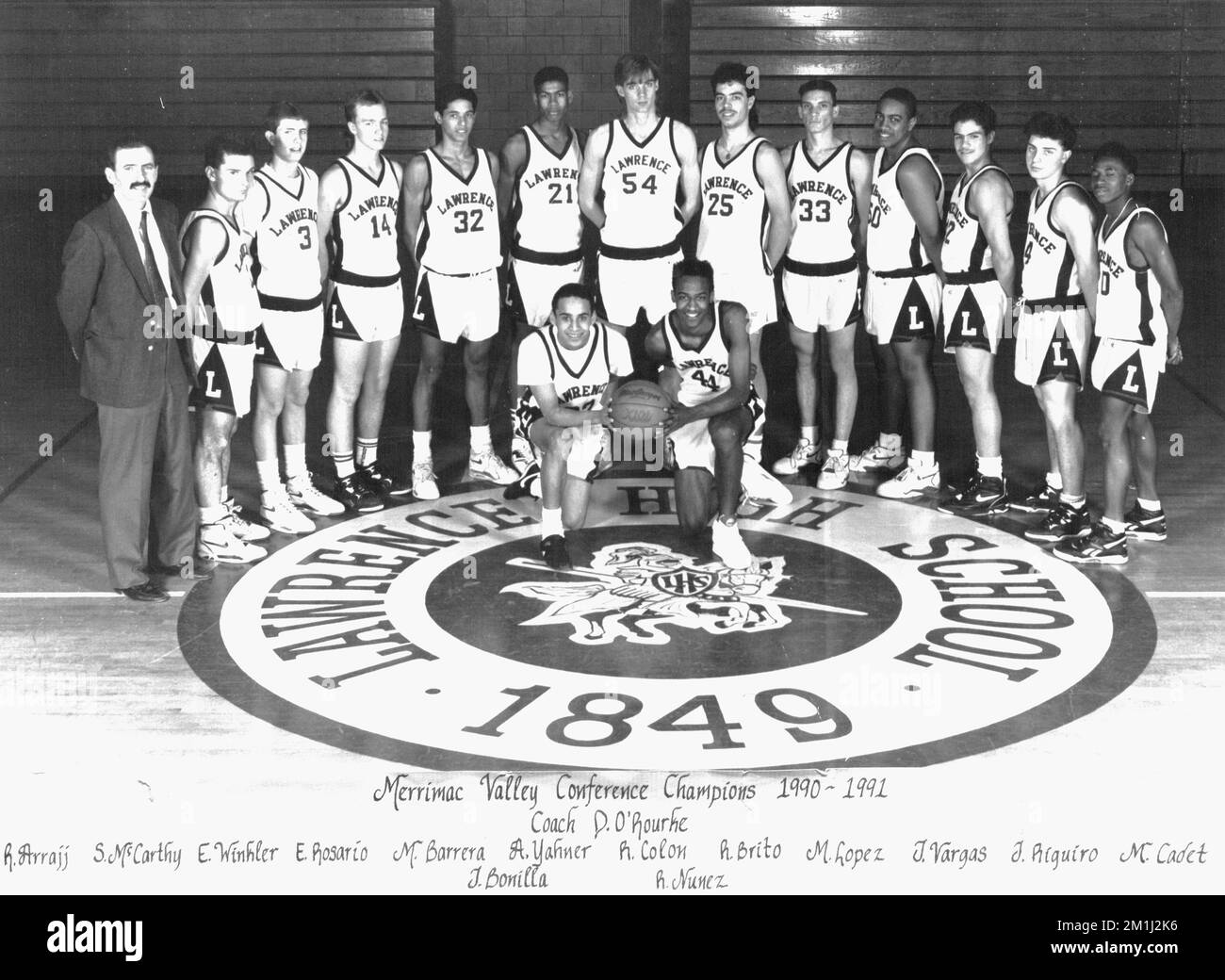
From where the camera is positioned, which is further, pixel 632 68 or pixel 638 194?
pixel 638 194

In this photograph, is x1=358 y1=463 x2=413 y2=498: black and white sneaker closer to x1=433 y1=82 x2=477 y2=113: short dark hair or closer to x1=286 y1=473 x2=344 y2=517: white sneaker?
x1=286 y1=473 x2=344 y2=517: white sneaker

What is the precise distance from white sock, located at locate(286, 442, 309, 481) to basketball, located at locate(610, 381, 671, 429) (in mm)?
1579

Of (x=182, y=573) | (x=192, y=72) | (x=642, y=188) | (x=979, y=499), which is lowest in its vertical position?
(x=182, y=573)

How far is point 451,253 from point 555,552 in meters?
1.74

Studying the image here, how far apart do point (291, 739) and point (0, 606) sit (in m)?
1.93

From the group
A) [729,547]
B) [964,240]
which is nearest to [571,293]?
[729,547]

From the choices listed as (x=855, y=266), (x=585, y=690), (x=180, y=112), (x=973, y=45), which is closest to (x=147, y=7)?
(x=180, y=112)

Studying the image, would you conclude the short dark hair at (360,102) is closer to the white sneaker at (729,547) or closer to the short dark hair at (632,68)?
the short dark hair at (632,68)

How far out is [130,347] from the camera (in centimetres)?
594

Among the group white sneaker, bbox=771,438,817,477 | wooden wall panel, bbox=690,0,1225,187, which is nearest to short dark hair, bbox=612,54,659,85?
white sneaker, bbox=771,438,817,477

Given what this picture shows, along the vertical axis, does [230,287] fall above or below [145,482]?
above

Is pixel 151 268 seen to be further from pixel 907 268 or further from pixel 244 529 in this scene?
pixel 907 268

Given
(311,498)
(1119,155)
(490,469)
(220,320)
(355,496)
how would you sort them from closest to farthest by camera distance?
(1119,155) < (220,320) < (311,498) < (355,496) < (490,469)

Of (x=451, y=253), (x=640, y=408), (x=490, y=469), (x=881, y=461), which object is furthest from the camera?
(x=881, y=461)
